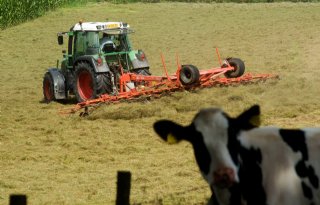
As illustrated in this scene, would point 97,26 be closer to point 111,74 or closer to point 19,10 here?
point 111,74

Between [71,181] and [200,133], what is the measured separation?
4187 mm

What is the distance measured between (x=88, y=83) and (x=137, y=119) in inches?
99.5

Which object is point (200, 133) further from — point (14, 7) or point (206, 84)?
point (14, 7)

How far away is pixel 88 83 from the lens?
14219mm

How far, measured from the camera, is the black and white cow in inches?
169

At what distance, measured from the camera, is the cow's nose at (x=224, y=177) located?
4016 mm

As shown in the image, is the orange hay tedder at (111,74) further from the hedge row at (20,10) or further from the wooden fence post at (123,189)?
the hedge row at (20,10)

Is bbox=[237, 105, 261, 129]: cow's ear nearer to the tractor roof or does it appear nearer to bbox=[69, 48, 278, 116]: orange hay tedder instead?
bbox=[69, 48, 278, 116]: orange hay tedder

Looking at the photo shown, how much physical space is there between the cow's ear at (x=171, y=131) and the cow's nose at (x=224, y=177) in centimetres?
48

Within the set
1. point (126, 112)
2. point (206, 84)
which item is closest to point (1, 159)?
point (126, 112)

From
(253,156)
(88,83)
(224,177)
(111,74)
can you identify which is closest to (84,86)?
(88,83)

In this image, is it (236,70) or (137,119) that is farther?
(236,70)

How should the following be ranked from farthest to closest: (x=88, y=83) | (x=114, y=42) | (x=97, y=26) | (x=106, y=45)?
(x=114, y=42) → (x=106, y=45) → (x=88, y=83) → (x=97, y=26)

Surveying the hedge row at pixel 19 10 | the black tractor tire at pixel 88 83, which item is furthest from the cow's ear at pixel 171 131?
the hedge row at pixel 19 10
